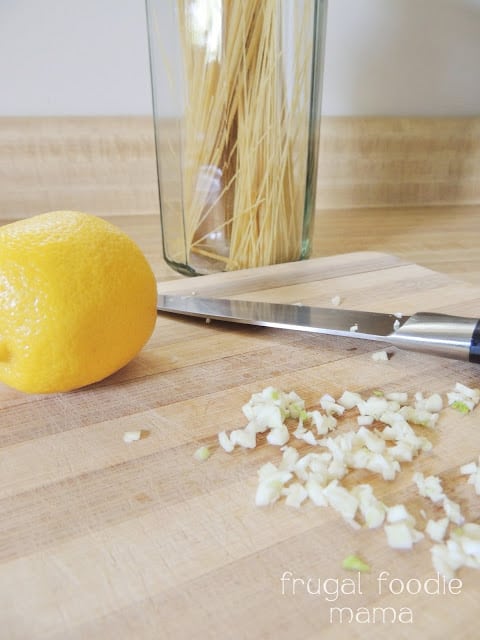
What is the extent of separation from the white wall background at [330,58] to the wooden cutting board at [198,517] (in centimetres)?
75

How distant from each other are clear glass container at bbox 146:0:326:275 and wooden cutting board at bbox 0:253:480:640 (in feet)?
0.88

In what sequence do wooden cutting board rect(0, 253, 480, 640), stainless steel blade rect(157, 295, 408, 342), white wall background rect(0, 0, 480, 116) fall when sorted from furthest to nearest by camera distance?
white wall background rect(0, 0, 480, 116) → stainless steel blade rect(157, 295, 408, 342) → wooden cutting board rect(0, 253, 480, 640)

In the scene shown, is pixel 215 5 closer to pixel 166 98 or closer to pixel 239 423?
pixel 166 98

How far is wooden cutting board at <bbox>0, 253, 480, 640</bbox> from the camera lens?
0.34 metres

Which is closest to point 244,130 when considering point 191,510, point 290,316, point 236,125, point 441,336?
point 236,125

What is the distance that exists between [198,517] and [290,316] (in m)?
0.33

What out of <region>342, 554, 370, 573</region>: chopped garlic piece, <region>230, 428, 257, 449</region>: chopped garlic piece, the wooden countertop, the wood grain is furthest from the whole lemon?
the wood grain

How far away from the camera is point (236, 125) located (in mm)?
795

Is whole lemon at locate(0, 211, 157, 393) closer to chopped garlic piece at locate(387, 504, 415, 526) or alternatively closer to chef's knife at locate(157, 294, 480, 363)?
chef's knife at locate(157, 294, 480, 363)

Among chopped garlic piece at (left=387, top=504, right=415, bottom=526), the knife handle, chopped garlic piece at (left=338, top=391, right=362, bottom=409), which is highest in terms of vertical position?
the knife handle

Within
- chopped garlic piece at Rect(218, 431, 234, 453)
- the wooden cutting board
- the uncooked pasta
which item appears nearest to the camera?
the wooden cutting board

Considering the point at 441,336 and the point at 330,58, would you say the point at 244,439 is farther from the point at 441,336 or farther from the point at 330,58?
the point at 330,58

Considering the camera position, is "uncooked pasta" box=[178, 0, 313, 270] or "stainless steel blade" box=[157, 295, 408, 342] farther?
"uncooked pasta" box=[178, 0, 313, 270]

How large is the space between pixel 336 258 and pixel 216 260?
0.67 ft
